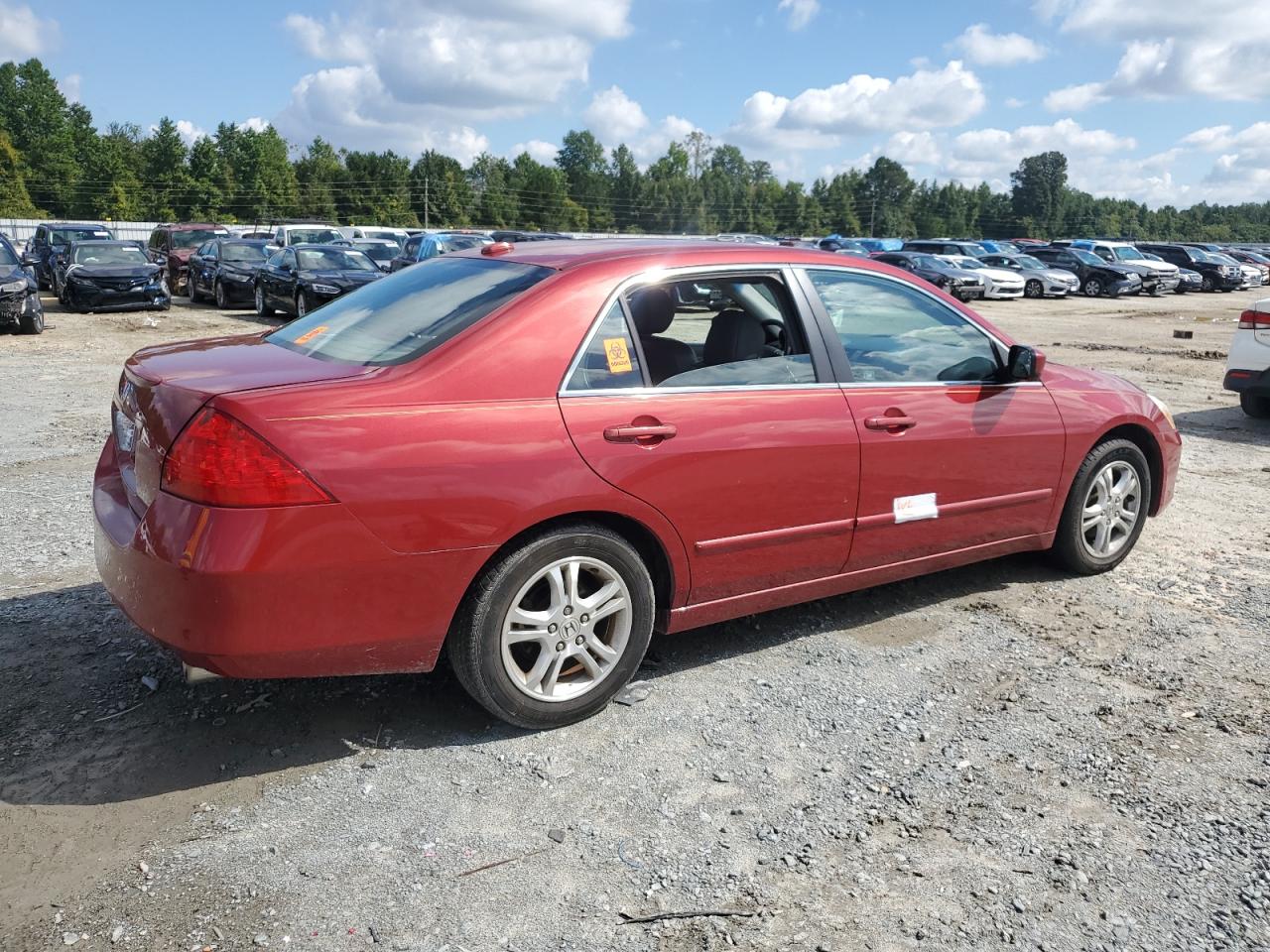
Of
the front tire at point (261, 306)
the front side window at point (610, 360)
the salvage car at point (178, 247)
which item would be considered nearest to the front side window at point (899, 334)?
the front side window at point (610, 360)

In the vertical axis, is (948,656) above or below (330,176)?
below

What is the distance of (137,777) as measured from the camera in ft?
10.6

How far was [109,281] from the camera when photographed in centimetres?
2028

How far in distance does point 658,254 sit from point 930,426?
4.57 ft

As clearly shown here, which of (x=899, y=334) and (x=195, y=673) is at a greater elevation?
(x=899, y=334)

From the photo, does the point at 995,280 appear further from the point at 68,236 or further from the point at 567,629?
the point at 567,629

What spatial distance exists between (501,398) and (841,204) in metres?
110

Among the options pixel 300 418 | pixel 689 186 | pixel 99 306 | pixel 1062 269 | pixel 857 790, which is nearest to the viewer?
pixel 300 418

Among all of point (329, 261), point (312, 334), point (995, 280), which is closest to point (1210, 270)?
point (995, 280)

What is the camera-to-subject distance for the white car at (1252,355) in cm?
987

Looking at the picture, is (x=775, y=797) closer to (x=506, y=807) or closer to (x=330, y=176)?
(x=506, y=807)

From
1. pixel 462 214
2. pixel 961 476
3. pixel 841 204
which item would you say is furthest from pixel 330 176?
pixel 961 476

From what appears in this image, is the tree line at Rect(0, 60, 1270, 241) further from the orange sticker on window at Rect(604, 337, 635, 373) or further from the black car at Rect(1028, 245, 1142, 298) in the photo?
the orange sticker on window at Rect(604, 337, 635, 373)

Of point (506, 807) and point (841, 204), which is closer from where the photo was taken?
point (506, 807)
